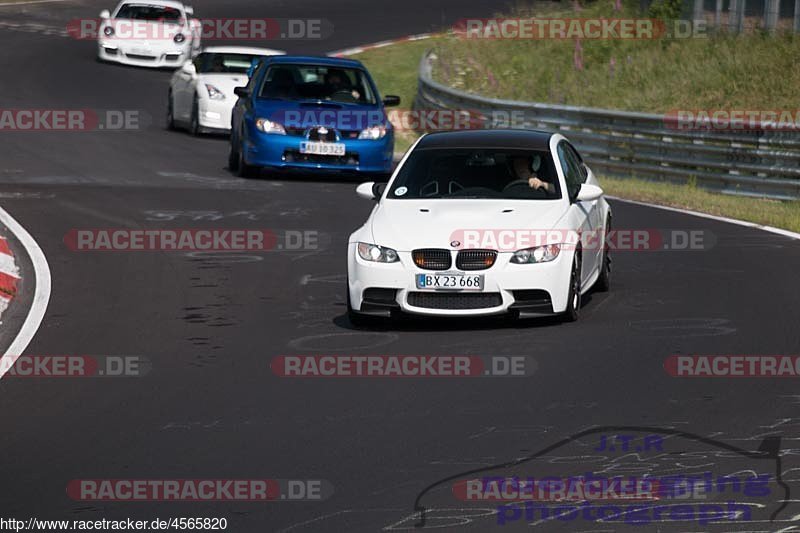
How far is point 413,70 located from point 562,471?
30527mm

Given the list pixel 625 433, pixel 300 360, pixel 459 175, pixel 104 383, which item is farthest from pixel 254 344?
pixel 625 433

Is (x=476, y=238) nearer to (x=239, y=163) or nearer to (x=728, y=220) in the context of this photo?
(x=728, y=220)

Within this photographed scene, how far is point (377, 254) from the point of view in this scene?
11.8 m

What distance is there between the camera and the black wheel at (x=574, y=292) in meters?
11.9

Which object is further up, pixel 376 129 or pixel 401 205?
pixel 401 205

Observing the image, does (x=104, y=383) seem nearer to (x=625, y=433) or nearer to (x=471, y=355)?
(x=471, y=355)

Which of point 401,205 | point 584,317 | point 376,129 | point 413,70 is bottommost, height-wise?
point 413,70

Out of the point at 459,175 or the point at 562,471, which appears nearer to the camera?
the point at 562,471

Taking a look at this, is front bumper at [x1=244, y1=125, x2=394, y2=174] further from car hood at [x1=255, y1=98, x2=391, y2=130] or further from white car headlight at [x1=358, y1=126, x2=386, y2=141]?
car hood at [x1=255, y1=98, x2=391, y2=130]

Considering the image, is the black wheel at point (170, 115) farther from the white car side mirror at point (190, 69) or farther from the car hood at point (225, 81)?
the car hood at point (225, 81)

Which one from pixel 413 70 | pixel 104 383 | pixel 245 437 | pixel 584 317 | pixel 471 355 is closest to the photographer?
pixel 245 437

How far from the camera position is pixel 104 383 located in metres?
10.1

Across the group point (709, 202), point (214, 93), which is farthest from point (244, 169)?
point (709, 202)

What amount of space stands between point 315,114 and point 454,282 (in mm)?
10660
